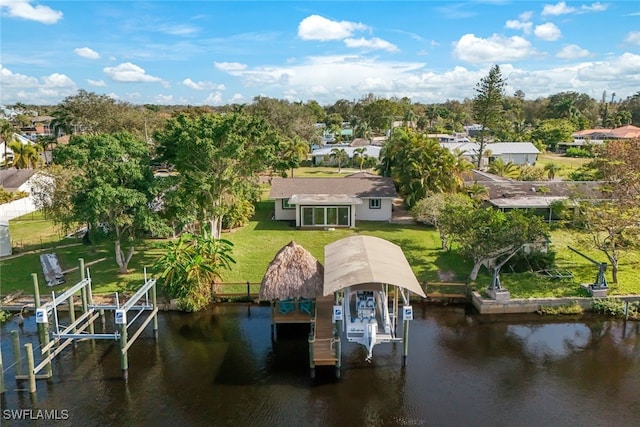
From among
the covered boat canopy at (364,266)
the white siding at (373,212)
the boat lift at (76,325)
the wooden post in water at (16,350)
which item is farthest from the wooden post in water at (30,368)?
the white siding at (373,212)

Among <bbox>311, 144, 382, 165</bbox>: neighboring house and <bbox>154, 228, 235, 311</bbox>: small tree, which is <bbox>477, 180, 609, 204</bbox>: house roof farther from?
<bbox>311, 144, 382, 165</bbox>: neighboring house

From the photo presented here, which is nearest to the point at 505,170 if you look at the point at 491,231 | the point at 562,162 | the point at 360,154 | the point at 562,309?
the point at 360,154

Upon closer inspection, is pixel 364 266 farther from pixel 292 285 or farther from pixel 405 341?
pixel 292 285

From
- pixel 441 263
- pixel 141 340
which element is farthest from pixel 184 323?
pixel 441 263

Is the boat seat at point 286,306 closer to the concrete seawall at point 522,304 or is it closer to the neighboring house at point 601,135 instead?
the concrete seawall at point 522,304

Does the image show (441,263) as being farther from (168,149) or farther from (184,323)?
(168,149)

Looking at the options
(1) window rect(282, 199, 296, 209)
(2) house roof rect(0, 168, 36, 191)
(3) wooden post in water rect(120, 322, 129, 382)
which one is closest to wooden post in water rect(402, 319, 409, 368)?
(3) wooden post in water rect(120, 322, 129, 382)
